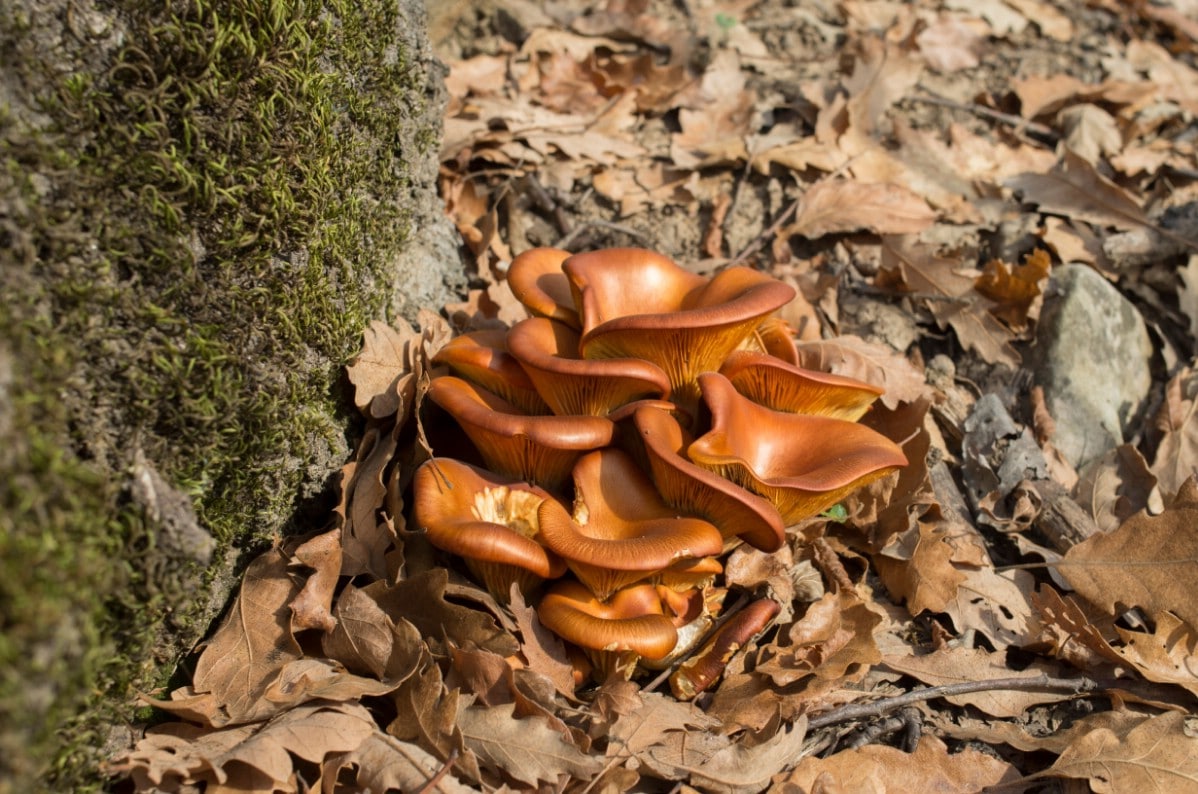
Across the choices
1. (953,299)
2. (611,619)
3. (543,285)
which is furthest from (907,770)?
(953,299)

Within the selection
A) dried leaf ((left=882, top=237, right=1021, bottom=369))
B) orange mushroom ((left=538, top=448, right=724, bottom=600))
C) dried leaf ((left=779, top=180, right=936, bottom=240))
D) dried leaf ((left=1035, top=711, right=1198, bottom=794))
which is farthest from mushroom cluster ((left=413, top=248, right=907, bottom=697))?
dried leaf ((left=779, top=180, right=936, bottom=240))

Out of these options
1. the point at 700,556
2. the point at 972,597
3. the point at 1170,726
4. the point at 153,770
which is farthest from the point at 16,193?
the point at 1170,726

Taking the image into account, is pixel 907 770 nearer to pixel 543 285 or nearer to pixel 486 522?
pixel 486 522

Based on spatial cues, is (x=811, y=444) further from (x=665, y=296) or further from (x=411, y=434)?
(x=411, y=434)

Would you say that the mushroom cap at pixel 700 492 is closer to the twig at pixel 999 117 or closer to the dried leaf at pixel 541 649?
the dried leaf at pixel 541 649

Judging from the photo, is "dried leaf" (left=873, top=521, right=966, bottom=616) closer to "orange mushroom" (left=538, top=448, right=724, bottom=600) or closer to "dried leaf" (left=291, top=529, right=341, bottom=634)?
"orange mushroom" (left=538, top=448, right=724, bottom=600)

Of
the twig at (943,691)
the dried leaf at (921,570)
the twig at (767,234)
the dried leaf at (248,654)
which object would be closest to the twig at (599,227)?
the twig at (767,234)
